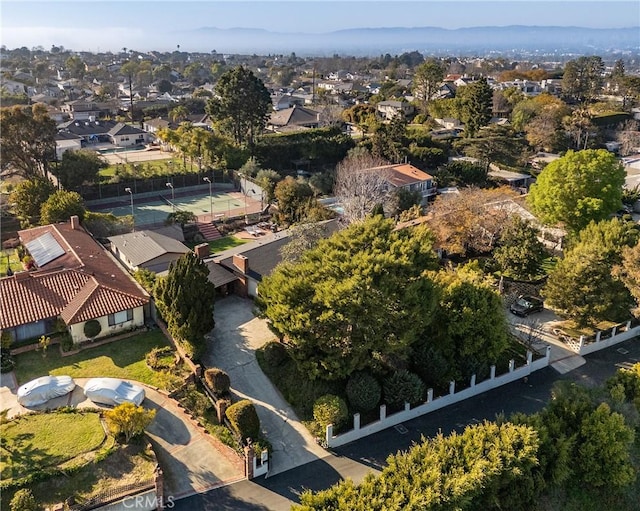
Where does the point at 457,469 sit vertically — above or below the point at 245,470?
above

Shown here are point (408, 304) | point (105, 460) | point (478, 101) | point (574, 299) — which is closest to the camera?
point (105, 460)

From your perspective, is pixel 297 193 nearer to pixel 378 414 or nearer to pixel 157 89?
pixel 378 414

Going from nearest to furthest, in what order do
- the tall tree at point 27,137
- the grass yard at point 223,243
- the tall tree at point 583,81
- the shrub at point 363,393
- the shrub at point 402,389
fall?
1. the shrub at point 363,393
2. the shrub at point 402,389
3. the grass yard at point 223,243
4. the tall tree at point 27,137
5. the tall tree at point 583,81

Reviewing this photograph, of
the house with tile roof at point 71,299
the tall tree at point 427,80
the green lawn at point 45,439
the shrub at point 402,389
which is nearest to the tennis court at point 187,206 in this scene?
the house with tile roof at point 71,299

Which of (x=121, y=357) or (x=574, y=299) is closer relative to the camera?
(x=121, y=357)

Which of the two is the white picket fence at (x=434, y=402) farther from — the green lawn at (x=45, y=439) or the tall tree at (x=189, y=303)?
the green lawn at (x=45, y=439)

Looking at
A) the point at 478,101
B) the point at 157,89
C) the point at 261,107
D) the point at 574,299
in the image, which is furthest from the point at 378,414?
the point at 157,89
